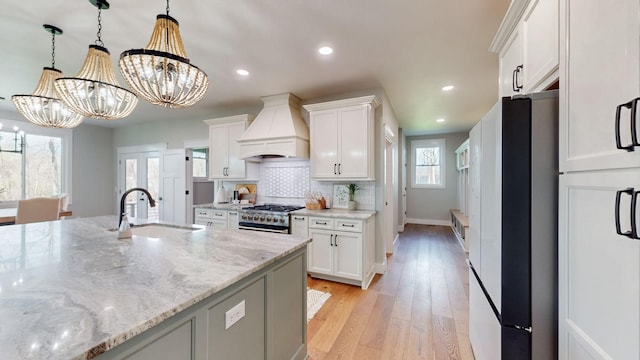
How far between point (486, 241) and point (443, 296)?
180 centimetres

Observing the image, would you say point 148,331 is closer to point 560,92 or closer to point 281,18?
point 560,92

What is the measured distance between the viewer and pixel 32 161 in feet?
16.5

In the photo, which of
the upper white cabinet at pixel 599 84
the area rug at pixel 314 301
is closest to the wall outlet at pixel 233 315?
the area rug at pixel 314 301

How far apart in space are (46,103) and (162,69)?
175cm

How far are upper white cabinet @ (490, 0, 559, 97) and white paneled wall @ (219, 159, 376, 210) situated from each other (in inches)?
88.9

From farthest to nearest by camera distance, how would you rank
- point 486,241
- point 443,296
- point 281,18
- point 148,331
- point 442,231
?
1. point 442,231
2. point 443,296
3. point 281,18
4. point 486,241
5. point 148,331

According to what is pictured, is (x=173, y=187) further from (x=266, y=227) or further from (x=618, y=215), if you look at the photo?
(x=618, y=215)

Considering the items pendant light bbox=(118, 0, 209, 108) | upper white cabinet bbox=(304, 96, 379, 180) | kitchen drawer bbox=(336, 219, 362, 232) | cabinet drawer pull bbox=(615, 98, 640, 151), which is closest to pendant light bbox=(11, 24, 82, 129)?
pendant light bbox=(118, 0, 209, 108)

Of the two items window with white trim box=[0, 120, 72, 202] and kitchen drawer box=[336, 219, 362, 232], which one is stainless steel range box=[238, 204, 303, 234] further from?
window with white trim box=[0, 120, 72, 202]

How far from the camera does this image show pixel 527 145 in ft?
3.76

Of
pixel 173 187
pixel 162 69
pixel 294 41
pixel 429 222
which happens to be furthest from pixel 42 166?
pixel 429 222

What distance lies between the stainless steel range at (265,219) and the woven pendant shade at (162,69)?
2.04 metres

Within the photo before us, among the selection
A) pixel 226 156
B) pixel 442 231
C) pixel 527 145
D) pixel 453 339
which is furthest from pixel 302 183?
pixel 442 231

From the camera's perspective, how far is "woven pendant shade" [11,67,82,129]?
227 cm
